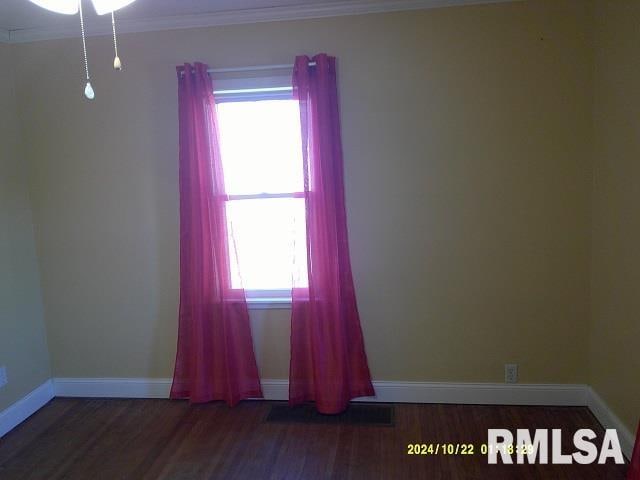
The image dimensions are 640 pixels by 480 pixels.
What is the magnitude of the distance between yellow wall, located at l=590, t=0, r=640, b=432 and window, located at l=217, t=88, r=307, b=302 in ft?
5.66

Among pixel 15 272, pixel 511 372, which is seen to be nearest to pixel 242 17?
pixel 15 272

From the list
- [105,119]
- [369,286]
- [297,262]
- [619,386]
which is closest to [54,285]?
[105,119]

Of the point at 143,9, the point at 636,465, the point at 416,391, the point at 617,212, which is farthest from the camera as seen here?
the point at 416,391

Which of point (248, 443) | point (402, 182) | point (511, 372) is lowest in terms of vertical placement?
point (248, 443)

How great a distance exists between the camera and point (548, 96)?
2.71 meters

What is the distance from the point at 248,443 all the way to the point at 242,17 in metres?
2.53

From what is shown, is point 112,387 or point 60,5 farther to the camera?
point 112,387

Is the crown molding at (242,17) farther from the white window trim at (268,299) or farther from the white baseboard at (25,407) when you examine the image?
the white baseboard at (25,407)

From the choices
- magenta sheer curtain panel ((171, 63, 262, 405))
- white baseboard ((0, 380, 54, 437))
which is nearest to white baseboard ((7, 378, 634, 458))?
white baseboard ((0, 380, 54, 437))

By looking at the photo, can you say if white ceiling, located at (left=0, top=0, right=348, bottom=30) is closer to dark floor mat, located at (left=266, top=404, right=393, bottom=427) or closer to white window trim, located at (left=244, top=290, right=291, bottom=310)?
white window trim, located at (left=244, top=290, right=291, bottom=310)

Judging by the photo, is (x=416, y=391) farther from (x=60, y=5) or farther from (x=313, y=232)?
(x=60, y=5)

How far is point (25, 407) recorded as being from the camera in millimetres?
3049

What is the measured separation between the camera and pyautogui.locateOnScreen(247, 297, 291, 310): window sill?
3031mm

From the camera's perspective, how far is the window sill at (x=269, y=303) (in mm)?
3031
